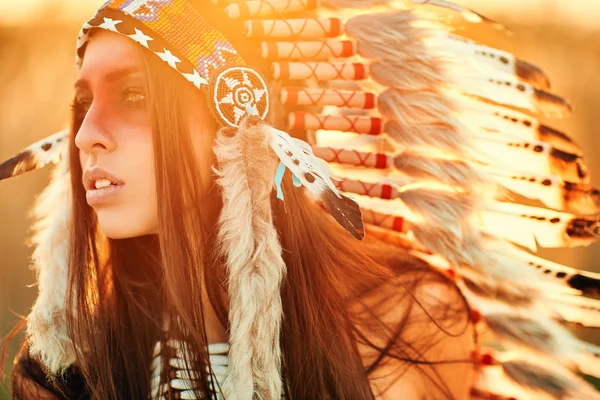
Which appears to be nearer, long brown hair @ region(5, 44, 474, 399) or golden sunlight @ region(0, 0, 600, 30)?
long brown hair @ region(5, 44, 474, 399)

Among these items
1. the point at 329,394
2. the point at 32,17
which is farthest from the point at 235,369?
the point at 32,17

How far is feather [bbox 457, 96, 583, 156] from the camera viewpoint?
192 cm

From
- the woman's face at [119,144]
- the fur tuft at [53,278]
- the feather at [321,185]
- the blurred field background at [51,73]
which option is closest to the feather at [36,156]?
the fur tuft at [53,278]

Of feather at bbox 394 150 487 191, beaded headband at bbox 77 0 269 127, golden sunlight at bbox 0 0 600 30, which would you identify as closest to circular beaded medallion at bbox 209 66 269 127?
beaded headband at bbox 77 0 269 127

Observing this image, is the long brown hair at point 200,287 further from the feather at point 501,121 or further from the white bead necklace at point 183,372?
the feather at point 501,121

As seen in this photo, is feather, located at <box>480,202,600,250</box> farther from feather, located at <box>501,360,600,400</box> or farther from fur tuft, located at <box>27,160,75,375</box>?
fur tuft, located at <box>27,160,75,375</box>

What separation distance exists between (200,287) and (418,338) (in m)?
0.73

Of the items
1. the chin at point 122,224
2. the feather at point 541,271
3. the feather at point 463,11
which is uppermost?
the feather at point 463,11

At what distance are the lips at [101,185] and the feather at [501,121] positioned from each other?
114cm

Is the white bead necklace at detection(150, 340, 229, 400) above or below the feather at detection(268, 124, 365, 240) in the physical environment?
below

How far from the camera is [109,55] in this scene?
1.67 metres

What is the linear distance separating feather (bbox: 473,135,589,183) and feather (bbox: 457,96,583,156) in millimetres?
29

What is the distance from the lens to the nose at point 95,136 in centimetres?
161

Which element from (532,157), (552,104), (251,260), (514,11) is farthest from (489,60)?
(514,11)
